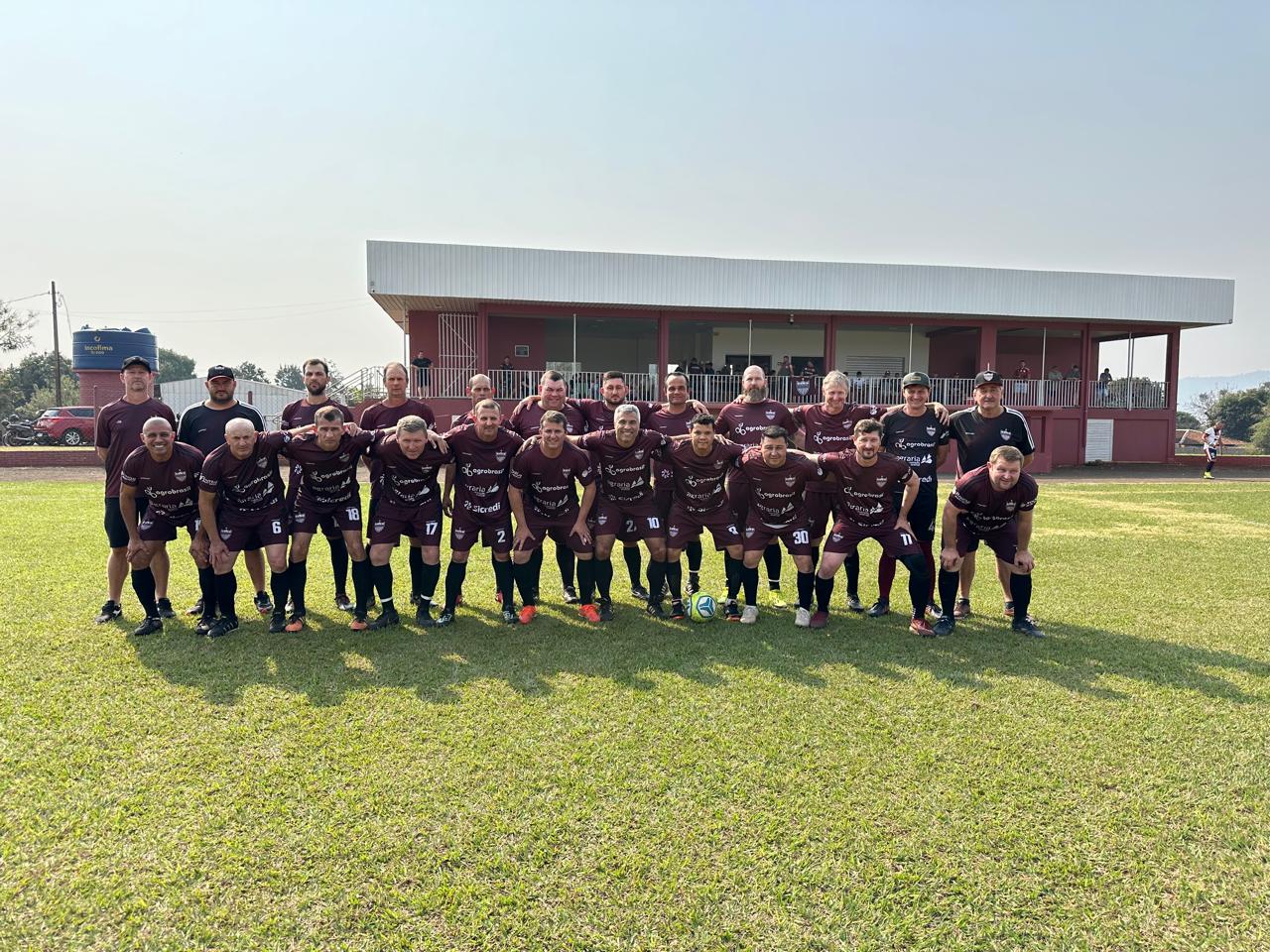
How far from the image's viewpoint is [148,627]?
546 cm

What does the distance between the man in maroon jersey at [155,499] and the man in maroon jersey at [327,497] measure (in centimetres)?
66

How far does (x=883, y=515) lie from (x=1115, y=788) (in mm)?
2791

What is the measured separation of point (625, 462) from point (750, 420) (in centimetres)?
131

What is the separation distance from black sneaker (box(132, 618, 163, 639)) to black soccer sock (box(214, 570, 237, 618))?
44 cm

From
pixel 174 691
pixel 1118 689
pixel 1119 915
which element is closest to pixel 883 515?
pixel 1118 689

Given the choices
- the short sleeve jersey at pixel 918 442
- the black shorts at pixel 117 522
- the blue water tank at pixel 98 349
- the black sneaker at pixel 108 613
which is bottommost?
the black sneaker at pixel 108 613

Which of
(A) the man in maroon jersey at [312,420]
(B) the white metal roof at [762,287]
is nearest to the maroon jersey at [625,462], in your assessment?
(A) the man in maroon jersey at [312,420]

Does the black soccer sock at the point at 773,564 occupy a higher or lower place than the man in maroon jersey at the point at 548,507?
lower

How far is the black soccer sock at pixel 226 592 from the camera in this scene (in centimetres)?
554

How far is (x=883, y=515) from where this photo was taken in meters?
5.89

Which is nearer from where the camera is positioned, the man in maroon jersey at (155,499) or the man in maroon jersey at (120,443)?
the man in maroon jersey at (155,499)

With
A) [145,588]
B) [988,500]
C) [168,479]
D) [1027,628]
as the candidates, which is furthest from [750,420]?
[145,588]

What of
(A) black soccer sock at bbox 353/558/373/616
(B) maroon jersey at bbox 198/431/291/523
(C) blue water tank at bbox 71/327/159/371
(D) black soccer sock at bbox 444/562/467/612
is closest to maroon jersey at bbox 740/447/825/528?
(D) black soccer sock at bbox 444/562/467/612

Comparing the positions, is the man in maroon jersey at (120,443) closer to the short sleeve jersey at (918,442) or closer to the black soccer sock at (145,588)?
the black soccer sock at (145,588)
